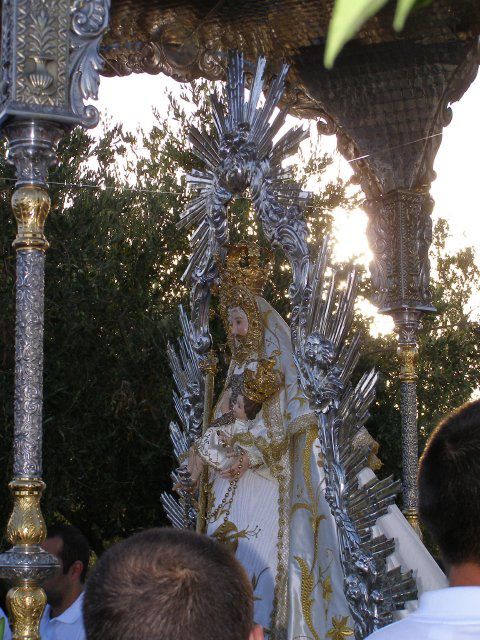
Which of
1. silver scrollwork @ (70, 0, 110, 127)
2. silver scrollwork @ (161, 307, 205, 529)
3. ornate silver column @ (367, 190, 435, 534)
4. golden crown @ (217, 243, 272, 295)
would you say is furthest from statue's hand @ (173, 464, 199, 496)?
silver scrollwork @ (70, 0, 110, 127)

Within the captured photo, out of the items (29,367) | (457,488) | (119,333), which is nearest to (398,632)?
(457,488)

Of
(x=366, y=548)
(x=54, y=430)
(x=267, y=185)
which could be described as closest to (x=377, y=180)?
(x=267, y=185)

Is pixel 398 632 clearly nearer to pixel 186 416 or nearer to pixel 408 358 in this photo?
pixel 186 416

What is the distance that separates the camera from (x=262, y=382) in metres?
5.78

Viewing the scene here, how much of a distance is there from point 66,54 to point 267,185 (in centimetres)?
176

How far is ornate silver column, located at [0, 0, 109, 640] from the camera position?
4242mm

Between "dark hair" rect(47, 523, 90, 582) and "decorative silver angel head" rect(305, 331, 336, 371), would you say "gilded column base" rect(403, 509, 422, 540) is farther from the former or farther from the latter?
"dark hair" rect(47, 523, 90, 582)

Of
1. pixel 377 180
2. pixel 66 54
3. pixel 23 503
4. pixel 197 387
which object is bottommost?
pixel 23 503

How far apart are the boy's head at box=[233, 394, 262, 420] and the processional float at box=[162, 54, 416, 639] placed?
0.46 meters

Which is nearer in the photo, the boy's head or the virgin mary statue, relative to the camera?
the virgin mary statue

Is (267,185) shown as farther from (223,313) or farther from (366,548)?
(366,548)

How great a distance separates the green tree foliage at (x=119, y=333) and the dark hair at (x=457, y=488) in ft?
21.9

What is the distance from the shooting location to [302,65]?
22.4ft

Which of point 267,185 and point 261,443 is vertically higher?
point 267,185
